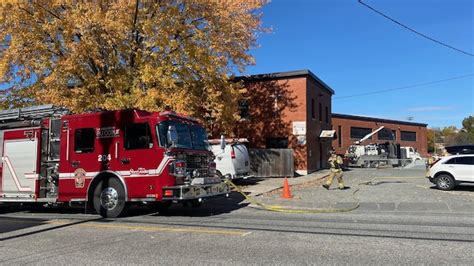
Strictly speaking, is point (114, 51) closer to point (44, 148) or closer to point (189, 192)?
point (44, 148)

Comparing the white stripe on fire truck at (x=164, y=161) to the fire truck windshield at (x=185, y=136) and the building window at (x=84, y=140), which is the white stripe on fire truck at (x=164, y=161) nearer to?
the fire truck windshield at (x=185, y=136)

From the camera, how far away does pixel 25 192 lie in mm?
13180

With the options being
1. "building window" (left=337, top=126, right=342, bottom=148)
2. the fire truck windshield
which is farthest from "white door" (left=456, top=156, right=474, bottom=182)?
"building window" (left=337, top=126, right=342, bottom=148)

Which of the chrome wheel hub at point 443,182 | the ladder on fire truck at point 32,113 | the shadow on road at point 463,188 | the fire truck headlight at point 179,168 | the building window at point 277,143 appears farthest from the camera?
the building window at point 277,143

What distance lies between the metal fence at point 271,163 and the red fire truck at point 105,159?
48.8ft

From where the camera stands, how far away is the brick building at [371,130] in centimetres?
5897

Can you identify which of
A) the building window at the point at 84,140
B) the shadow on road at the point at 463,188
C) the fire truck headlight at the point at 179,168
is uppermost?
the building window at the point at 84,140

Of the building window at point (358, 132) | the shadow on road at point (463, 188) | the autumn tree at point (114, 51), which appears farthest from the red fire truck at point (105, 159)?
the building window at point (358, 132)

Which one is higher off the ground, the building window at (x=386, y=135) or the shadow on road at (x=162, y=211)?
the building window at (x=386, y=135)

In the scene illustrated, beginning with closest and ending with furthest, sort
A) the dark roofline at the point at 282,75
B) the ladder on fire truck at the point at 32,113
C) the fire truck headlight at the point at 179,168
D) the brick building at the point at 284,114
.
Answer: the fire truck headlight at the point at 179,168 → the ladder on fire truck at the point at 32,113 → the dark roofline at the point at 282,75 → the brick building at the point at 284,114

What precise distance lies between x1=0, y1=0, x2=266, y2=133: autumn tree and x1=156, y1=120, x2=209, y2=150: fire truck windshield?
16.6ft

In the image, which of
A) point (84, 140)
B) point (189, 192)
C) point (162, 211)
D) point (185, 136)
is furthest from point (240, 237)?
point (84, 140)

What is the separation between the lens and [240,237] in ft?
28.5

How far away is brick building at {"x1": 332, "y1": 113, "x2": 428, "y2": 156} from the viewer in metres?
59.0
